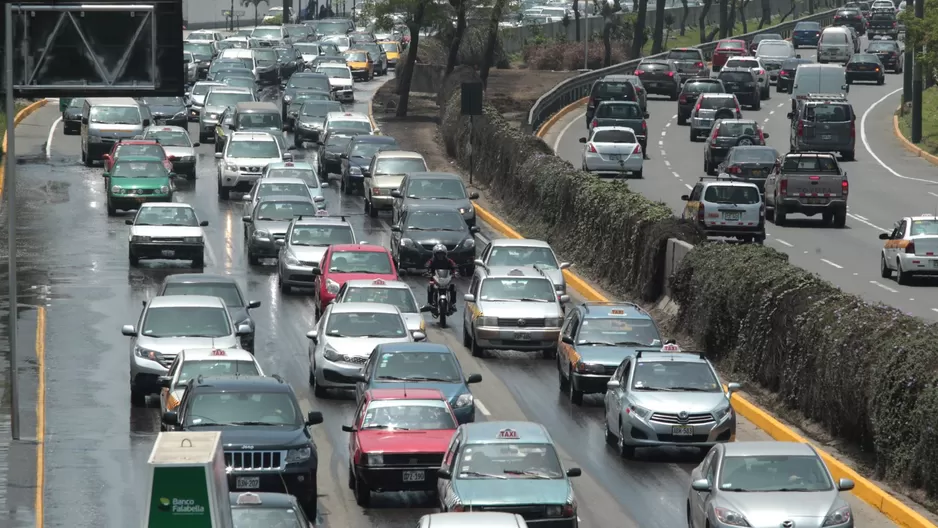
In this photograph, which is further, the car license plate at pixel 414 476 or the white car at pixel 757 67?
the white car at pixel 757 67

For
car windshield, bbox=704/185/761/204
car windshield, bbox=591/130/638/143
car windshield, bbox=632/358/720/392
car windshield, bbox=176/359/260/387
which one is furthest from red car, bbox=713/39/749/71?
car windshield, bbox=176/359/260/387

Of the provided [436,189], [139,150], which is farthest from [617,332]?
[139,150]

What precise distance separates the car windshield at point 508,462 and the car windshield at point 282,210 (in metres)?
22.4

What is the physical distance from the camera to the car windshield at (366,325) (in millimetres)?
27594

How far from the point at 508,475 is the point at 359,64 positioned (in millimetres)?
74319

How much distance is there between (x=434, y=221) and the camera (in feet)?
130

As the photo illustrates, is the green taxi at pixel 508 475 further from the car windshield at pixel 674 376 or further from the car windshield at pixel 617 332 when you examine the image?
the car windshield at pixel 617 332

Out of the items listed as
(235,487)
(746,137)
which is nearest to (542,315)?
(235,487)

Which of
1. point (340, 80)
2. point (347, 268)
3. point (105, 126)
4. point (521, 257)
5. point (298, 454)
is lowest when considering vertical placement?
point (340, 80)

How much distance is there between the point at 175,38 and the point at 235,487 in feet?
26.2

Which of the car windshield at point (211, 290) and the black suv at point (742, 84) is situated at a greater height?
the car windshield at point (211, 290)

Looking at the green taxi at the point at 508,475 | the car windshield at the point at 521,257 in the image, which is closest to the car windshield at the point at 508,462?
the green taxi at the point at 508,475

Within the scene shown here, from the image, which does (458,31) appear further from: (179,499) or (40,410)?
(179,499)

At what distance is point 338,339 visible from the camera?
89.9 feet
